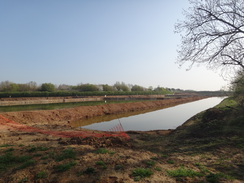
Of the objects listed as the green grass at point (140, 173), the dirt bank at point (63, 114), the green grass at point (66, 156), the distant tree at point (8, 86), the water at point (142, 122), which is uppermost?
the distant tree at point (8, 86)

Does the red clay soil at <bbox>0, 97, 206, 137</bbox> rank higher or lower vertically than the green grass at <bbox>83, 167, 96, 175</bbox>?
lower

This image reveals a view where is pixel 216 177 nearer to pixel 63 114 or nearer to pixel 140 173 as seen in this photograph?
pixel 140 173

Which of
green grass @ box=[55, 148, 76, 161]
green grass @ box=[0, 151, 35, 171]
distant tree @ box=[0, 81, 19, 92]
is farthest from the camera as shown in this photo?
distant tree @ box=[0, 81, 19, 92]

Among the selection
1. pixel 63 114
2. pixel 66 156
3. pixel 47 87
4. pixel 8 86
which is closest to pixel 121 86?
pixel 47 87

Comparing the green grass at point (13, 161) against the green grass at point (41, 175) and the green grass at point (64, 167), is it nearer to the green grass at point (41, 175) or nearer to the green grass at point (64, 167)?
the green grass at point (41, 175)

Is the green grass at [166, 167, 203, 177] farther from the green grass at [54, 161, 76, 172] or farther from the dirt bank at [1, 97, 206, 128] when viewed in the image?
the dirt bank at [1, 97, 206, 128]

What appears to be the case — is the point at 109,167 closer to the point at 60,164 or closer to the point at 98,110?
the point at 60,164

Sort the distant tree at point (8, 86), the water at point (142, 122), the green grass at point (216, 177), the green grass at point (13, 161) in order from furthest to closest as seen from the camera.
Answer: the distant tree at point (8, 86) → the water at point (142, 122) → the green grass at point (13, 161) → the green grass at point (216, 177)

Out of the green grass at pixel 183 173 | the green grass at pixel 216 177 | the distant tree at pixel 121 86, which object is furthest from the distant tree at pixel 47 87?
the green grass at pixel 216 177

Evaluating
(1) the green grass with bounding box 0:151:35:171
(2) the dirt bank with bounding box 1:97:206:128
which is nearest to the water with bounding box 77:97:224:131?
(2) the dirt bank with bounding box 1:97:206:128

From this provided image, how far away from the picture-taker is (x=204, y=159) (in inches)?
253

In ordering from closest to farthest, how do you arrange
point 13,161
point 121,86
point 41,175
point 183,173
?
point 41,175 < point 183,173 < point 13,161 < point 121,86

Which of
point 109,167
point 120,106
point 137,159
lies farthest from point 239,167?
point 120,106

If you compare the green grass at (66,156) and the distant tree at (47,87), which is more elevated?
the distant tree at (47,87)
